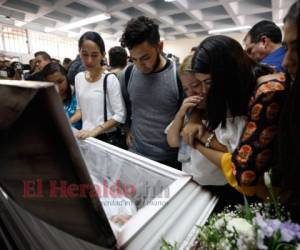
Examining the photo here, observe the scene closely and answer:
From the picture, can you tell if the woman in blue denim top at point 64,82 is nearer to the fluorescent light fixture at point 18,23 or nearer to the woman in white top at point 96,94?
the woman in white top at point 96,94

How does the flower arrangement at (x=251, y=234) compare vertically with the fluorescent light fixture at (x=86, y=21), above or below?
below

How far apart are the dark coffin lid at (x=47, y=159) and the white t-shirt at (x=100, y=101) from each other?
889 millimetres

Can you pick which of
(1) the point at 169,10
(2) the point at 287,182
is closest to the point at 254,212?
(2) the point at 287,182

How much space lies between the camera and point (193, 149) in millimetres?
872

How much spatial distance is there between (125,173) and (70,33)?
783 cm

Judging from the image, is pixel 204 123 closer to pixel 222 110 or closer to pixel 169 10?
pixel 222 110

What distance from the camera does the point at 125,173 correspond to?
1076 millimetres

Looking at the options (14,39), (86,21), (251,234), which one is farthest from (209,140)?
(14,39)

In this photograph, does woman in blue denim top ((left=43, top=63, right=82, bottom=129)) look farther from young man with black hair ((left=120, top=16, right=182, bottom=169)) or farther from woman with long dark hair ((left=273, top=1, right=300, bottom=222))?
woman with long dark hair ((left=273, top=1, right=300, bottom=222))

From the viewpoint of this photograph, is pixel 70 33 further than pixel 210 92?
Yes

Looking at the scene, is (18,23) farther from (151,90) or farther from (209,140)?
→ (209,140)

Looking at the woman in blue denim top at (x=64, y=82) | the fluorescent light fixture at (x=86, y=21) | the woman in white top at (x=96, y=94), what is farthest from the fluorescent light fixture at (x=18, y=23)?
the woman in white top at (x=96, y=94)

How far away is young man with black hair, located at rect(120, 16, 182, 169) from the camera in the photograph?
3.64 ft

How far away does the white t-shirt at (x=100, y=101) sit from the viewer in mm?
1362
